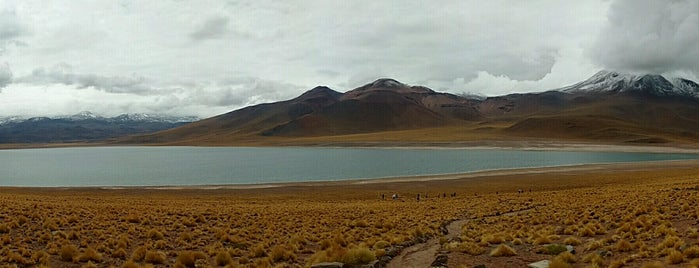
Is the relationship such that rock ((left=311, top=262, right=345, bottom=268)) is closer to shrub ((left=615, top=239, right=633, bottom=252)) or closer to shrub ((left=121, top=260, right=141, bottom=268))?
shrub ((left=121, top=260, right=141, bottom=268))

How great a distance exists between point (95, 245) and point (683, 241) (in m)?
15.1

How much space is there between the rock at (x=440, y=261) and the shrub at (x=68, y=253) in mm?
8962

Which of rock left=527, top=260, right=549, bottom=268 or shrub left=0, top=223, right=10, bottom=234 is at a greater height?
shrub left=0, top=223, right=10, bottom=234

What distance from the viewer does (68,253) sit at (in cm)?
1231

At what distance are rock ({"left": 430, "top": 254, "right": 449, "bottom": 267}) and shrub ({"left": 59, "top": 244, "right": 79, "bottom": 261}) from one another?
29.4ft

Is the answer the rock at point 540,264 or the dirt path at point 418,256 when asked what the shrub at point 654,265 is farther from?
the dirt path at point 418,256

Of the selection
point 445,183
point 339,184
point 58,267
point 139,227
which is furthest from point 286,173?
point 58,267

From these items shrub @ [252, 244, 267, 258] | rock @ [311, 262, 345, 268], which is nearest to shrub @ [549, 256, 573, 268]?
rock @ [311, 262, 345, 268]

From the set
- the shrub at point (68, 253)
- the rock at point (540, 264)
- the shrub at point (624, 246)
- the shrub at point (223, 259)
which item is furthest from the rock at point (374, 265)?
the shrub at point (68, 253)

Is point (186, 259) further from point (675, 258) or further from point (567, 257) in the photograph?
point (675, 258)

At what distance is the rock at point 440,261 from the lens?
11773 millimetres

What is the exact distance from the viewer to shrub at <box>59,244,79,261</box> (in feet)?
40.2

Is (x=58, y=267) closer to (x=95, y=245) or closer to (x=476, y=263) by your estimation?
(x=95, y=245)

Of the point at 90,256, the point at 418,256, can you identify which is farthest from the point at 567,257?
the point at 90,256
